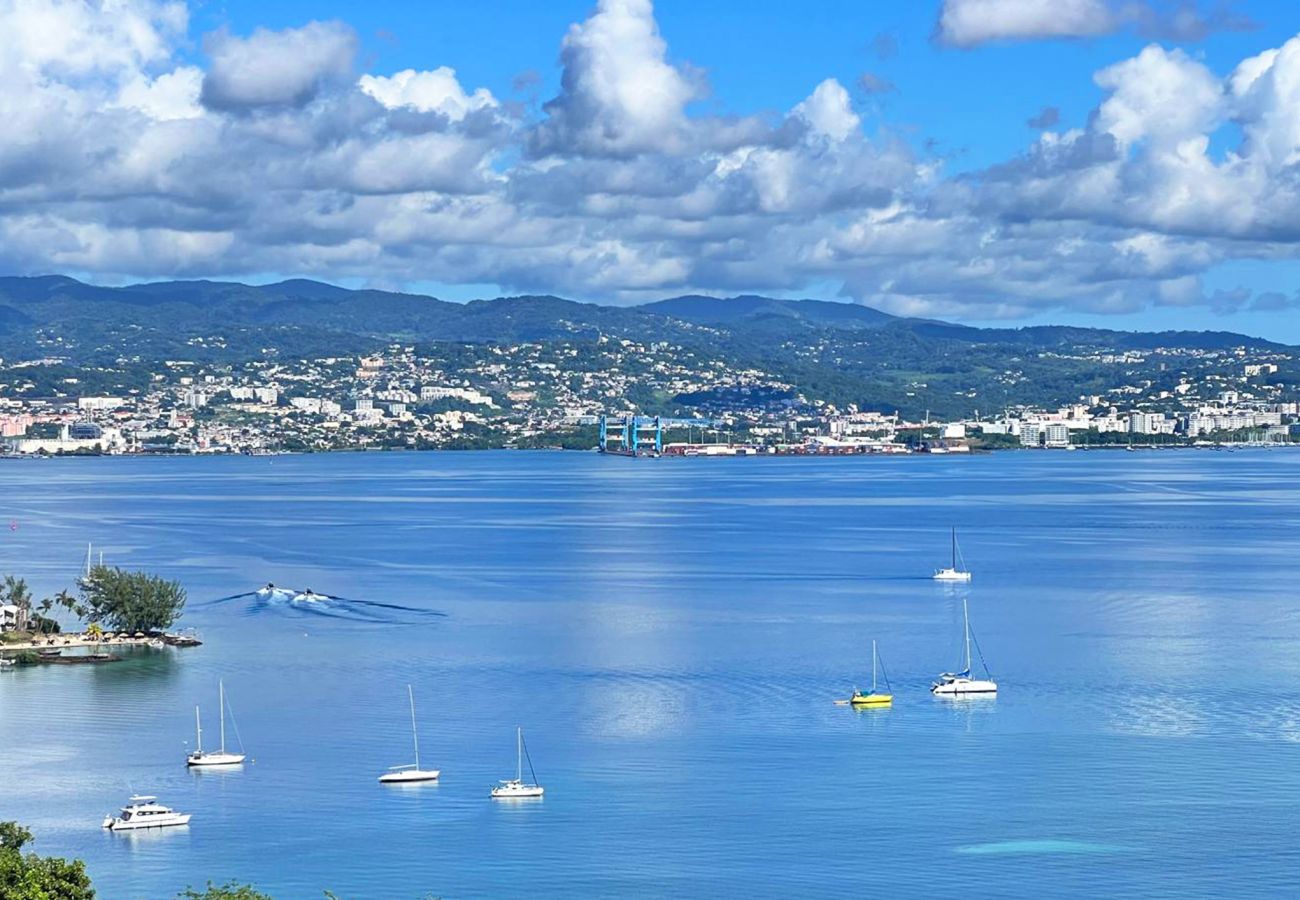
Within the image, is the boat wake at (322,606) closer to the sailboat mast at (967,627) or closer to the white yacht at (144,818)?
the sailboat mast at (967,627)

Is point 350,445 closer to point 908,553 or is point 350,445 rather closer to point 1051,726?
point 908,553

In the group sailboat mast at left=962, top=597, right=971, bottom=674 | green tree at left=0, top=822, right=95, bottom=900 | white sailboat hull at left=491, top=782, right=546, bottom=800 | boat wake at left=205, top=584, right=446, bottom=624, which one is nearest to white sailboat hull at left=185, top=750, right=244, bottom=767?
white sailboat hull at left=491, top=782, right=546, bottom=800

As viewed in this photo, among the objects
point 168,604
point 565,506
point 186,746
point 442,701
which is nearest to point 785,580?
point 168,604

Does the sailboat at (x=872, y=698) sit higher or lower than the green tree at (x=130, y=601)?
lower

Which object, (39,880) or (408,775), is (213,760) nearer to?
(408,775)

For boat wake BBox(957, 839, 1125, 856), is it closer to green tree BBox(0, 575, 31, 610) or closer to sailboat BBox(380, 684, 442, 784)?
sailboat BBox(380, 684, 442, 784)

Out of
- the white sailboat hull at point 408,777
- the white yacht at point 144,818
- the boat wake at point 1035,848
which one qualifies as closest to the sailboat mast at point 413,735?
the white sailboat hull at point 408,777
